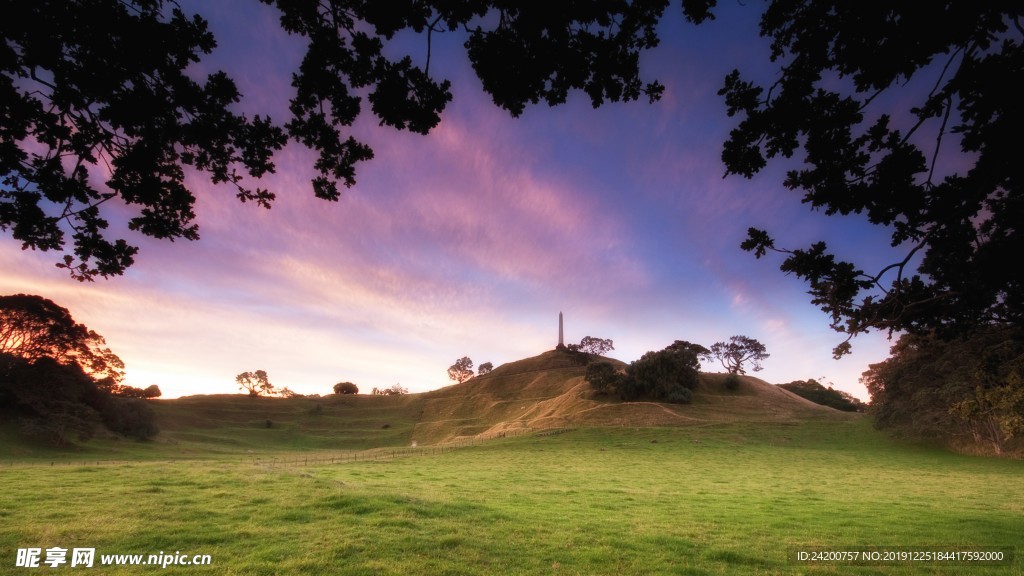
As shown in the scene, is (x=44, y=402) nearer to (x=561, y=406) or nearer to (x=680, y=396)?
(x=561, y=406)

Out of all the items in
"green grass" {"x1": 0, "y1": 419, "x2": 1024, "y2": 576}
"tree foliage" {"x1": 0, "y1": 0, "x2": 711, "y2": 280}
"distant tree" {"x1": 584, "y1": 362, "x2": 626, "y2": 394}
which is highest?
"tree foliage" {"x1": 0, "y1": 0, "x2": 711, "y2": 280}

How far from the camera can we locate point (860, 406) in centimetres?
10750

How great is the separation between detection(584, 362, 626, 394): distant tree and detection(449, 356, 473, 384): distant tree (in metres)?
85.3

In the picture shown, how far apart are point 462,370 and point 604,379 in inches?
3513

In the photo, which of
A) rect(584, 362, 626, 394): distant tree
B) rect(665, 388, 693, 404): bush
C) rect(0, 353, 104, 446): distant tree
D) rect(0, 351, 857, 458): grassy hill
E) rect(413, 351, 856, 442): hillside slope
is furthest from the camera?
rect(584, 362, 626, 394): distant tree

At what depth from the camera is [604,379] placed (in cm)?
8081

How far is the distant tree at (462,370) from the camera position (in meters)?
160

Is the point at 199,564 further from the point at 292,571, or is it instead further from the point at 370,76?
the point at 370,76

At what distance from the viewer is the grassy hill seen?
6397 cm

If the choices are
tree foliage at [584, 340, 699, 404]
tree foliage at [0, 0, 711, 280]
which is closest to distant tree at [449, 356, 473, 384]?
tree foliage at [584, 340, 699, 404]

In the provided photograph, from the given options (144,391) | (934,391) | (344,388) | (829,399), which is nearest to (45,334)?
(144,391)

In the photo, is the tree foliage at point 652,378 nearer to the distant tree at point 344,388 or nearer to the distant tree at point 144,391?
the distant tree at point 344,388

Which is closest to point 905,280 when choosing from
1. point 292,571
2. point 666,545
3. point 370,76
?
point 666,545

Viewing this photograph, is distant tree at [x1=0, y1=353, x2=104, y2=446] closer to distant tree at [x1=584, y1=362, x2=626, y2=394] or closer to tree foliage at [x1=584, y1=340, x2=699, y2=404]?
distant tree at [x1=584, y1=362, x2=626, y2=394]
